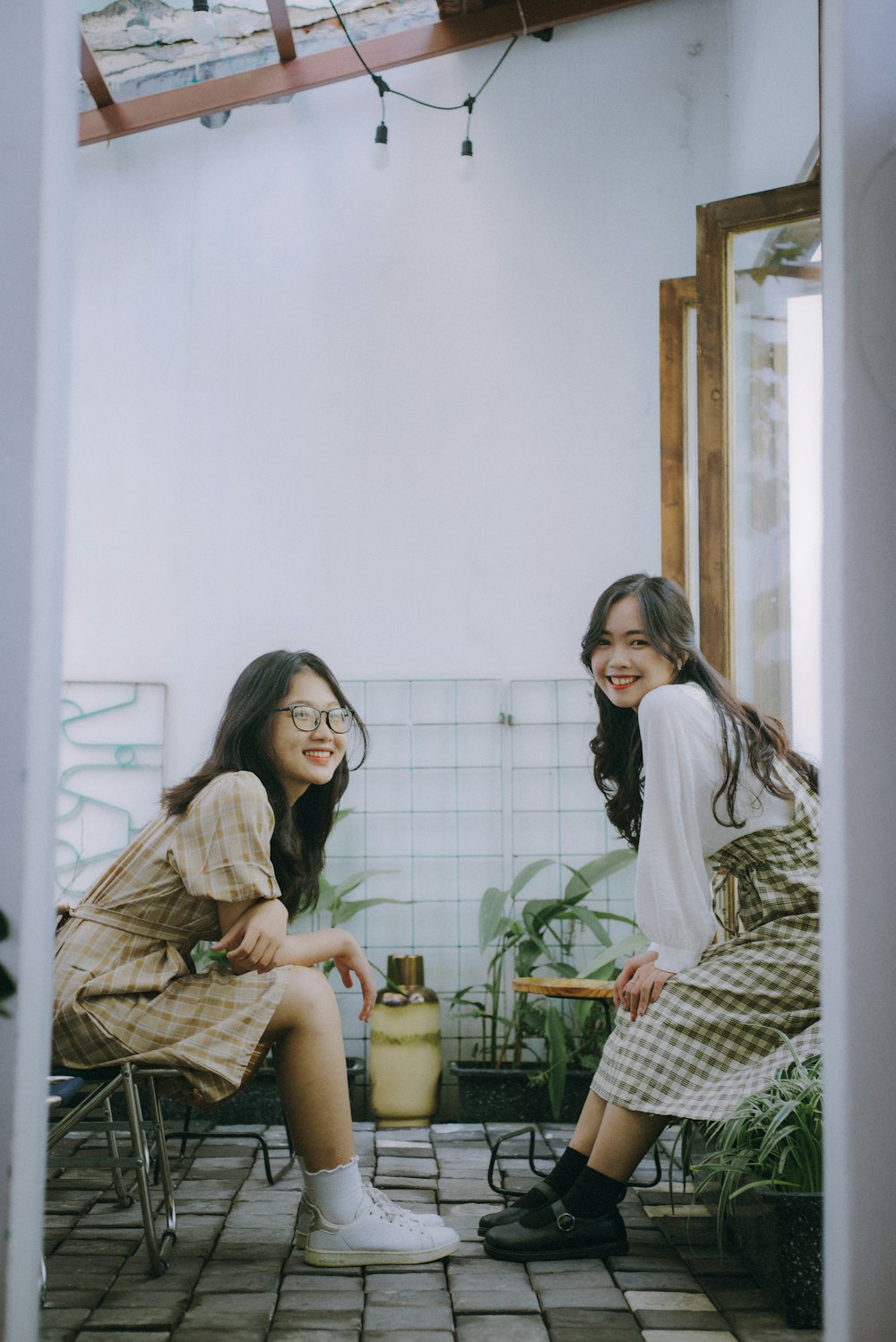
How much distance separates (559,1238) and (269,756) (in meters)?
0.99

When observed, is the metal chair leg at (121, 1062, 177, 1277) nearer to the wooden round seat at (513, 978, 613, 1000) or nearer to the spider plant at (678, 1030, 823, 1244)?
the spider plant at (678, 1030, 823, 1244)

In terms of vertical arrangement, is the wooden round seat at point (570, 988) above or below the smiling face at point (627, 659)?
below

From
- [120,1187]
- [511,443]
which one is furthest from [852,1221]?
[511,443]

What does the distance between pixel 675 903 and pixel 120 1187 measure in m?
1.25

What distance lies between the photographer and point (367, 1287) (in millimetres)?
1946

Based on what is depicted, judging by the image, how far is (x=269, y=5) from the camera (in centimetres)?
359

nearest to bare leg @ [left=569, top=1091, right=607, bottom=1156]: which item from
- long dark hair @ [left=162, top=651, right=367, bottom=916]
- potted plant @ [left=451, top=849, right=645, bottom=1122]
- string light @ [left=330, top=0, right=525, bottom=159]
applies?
long dark hair @ [left=162, top=651, right=367, bottom=916]

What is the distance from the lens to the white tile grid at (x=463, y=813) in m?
3.80

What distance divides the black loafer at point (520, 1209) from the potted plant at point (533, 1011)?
3.11ft

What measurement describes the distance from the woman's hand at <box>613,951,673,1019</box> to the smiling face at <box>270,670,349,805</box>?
0.67 meters

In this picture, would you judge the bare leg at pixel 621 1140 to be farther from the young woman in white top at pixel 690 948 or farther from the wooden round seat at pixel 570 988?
the wooden round seat at pixel 570 988

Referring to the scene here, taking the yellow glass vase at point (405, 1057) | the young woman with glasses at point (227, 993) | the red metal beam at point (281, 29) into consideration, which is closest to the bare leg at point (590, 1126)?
the young woman with glasses at point (227, 993)

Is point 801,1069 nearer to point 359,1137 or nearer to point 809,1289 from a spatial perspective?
point 809,1289

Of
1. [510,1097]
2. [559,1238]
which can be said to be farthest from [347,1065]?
[559,1238]
